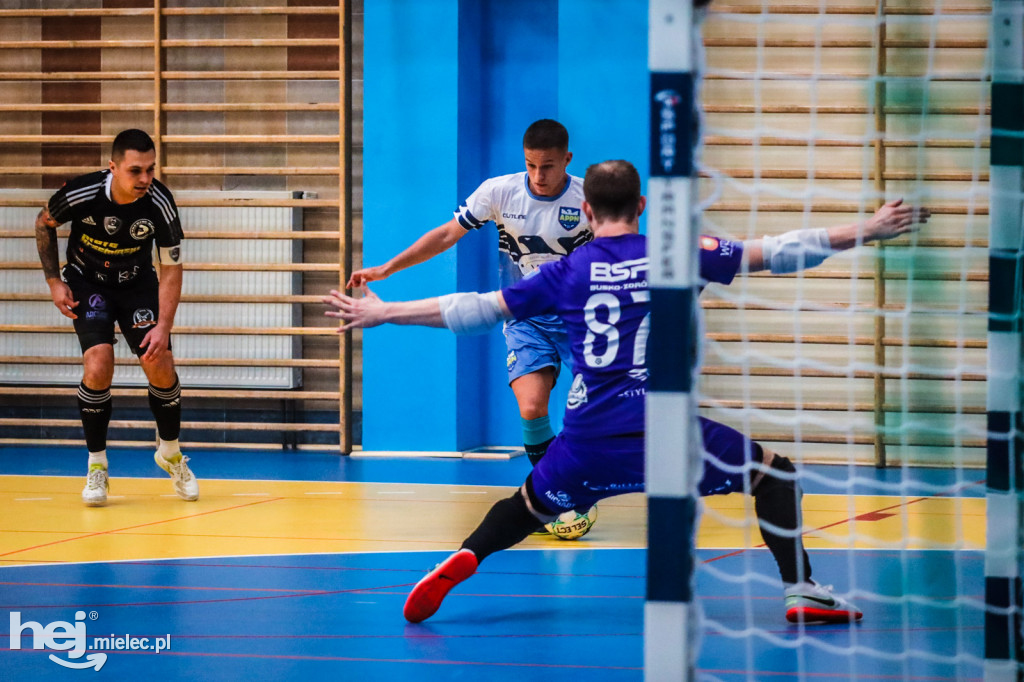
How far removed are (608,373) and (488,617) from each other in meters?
0.79

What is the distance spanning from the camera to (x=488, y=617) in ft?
10.8

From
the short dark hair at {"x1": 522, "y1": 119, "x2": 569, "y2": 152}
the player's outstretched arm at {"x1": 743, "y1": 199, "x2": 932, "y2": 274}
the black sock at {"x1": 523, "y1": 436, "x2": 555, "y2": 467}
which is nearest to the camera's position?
the player's outstretched arm at {"x1": 743, "y1": 199, "x2": 932, "y2": 274}

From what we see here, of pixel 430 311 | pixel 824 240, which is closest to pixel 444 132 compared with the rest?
pixel 430 311

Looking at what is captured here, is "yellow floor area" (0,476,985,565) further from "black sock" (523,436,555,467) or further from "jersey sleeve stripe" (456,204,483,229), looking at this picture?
"jersey sleeve stripe" (456,204,483,229)

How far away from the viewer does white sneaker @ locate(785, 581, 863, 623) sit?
10.3 feet

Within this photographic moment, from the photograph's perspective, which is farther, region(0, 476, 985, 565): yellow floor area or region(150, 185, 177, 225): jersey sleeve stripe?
region(150, 185, 177, 225): jersey sleeve stripe

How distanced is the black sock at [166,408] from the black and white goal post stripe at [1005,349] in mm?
4235

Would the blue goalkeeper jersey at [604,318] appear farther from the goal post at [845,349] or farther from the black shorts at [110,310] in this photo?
the black shorts at [110,310]

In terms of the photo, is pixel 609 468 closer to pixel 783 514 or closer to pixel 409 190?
pixel 783 514

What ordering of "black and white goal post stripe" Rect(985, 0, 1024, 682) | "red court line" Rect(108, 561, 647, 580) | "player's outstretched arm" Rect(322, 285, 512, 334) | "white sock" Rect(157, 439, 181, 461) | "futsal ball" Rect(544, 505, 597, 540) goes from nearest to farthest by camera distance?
1. "black and white goal post stripe" Rect(985, 0, 1024, 682)
2. "player's outstretched arm" Rect(322, 285, 512, 334)
3. "red court line" Rect(108, 561, 647, 580)
4. "futsal ball" Rect(544, 505, 597, 540)
5. "white sock" Rect(157, 439, 181, 461)

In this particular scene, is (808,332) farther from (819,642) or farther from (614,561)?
(819,642)

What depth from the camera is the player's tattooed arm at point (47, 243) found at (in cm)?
550

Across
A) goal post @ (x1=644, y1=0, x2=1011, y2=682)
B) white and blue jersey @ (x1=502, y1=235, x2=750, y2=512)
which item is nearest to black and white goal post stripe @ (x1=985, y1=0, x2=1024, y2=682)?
goal post @ (x1=644, y1=0, x2=1011, y2=682)

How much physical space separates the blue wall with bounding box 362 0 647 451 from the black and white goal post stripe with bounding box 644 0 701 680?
5.63 metres
